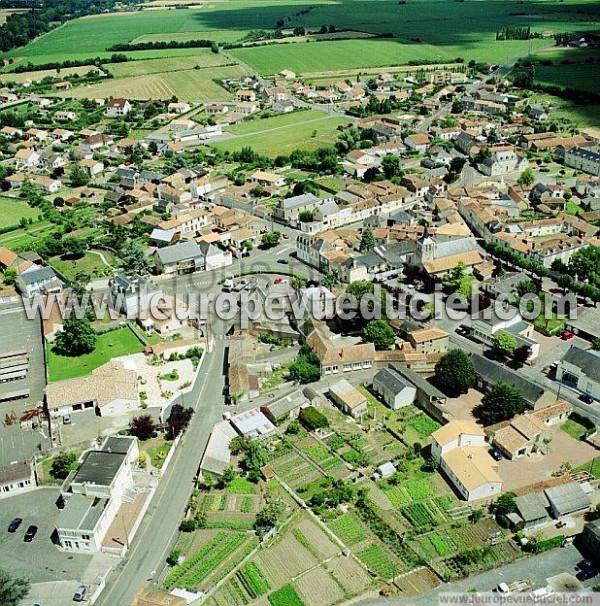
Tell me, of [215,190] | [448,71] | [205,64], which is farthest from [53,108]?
[448,71]

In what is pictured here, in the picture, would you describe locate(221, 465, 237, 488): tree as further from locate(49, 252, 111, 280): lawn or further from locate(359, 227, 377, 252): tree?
locate(49, 252, 111, 280): lawn

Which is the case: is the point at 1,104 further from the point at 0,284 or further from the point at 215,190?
the point at 0,284

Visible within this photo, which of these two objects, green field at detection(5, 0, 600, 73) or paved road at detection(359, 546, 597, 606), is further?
green field at detection(5, 0, 600, 73)

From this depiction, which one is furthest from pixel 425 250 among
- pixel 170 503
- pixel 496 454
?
pixel 170 503

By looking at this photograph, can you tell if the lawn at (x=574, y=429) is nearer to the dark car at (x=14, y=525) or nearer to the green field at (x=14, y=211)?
the dark car at (x=14, y=525)

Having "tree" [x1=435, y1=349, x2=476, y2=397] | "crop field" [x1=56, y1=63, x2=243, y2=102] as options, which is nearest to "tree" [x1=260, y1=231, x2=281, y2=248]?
"tree" [x1=435, y1=349, x2=476, y2=397]

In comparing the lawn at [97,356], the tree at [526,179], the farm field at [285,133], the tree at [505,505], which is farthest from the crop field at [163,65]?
the tree at [505,505]
